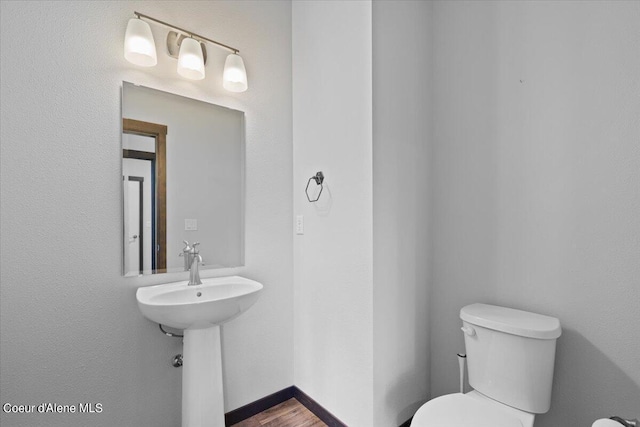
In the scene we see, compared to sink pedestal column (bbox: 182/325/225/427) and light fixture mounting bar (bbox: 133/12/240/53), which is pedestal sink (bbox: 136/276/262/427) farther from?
light fixture mounting bar (bbox: 133/12/240/53)

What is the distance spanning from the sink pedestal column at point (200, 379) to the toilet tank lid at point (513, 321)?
116 centimetres

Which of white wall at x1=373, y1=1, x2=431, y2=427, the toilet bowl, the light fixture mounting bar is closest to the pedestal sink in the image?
white wall at x1=373, y1=1, x2=431, y2=427

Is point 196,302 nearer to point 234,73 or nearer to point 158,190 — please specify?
point 158,190

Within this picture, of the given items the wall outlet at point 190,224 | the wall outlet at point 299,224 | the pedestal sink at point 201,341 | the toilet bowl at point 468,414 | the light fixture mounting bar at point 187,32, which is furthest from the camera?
the wall outlet at point 299,224

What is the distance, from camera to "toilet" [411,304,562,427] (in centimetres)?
113

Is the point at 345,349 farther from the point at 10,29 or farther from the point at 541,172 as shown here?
the point at 10,29

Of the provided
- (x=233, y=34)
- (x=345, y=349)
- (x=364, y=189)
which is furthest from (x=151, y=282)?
(x=233, y=34)

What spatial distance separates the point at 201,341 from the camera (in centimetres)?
137

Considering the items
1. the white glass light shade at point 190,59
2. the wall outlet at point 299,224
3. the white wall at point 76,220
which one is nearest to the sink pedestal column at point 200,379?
the white wall at point 76,220

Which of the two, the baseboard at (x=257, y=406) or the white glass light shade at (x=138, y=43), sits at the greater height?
the white glass light shade at (x=138, y=43)

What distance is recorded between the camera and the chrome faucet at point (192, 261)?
1.49 metres

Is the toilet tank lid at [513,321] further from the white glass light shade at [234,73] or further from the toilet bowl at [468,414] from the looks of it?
the white glass light shade at [234,73]

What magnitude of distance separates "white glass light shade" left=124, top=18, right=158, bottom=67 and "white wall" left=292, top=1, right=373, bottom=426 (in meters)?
0.82

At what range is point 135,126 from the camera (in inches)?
56.7
